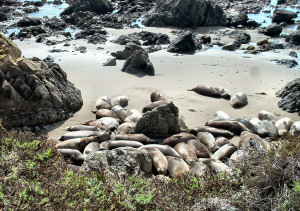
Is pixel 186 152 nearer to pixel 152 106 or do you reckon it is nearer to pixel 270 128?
pixel 152 106

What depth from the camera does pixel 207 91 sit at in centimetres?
934

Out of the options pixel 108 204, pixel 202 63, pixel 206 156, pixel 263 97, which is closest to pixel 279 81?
pixel 263 97

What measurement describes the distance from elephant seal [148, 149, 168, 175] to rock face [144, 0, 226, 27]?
56.7 ft

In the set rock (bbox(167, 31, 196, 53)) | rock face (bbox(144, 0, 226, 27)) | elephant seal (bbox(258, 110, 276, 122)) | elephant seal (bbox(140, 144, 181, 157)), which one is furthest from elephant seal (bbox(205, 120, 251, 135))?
rock face (bbox(144, 0, 226, 27))

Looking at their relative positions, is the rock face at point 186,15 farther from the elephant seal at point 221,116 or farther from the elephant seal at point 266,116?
the elephant seal at point 221,116

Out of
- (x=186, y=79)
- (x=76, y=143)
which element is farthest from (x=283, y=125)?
(x=76, y=143)

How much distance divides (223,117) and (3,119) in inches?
178

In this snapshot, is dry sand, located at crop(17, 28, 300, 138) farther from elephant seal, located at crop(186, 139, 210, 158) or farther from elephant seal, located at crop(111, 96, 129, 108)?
elephant seal, located at crop(186, 139, 210, 158)

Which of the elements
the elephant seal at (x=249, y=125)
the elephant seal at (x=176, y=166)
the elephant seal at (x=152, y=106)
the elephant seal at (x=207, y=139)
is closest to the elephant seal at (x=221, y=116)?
the elephant seal at (x=249, y=125)

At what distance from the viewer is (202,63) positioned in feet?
42.6

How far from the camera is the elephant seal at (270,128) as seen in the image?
7037 millimetres

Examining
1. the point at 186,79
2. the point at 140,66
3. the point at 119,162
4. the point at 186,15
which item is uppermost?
the point at 119,162

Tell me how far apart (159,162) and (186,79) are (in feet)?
19.9

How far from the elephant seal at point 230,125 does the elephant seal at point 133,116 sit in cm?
149
